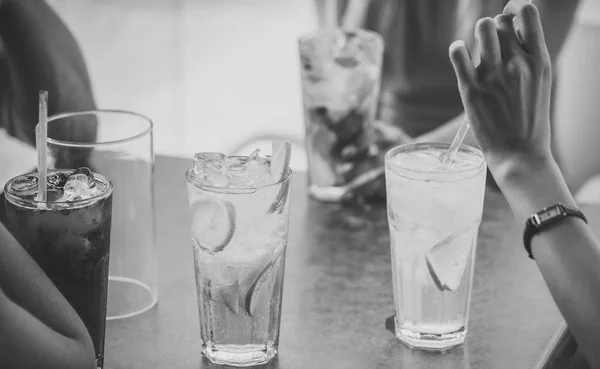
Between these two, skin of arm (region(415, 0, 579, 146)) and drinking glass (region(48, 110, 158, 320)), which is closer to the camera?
drinking glass (region(48, 110, 158, 320))

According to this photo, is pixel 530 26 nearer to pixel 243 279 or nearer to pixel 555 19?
pixel 243 279

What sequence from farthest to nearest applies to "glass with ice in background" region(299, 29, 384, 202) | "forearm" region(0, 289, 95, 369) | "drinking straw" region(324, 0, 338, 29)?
"drinking straw" region(324, 0, 338, 29), "glass with ice in background" region(299, 29, 384, 202), "forearm" region(0, 289, 95, 369)

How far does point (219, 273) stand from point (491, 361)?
1.15 feet

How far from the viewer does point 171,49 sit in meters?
4.28

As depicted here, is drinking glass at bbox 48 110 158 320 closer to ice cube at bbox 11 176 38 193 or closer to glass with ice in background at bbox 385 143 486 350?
ice cube at bbox 11 176 38 193

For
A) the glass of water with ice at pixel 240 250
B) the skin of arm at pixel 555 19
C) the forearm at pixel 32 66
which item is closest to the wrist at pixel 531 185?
the glass of water with ice at pixel 240 250

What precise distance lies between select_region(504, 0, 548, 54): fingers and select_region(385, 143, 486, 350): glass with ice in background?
155 millimetres

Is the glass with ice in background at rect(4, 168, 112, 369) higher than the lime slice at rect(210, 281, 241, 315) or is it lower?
higher

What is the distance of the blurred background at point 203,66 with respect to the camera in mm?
3836

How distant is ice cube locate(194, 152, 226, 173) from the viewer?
1146mm

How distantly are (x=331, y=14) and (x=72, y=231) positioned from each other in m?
1.95

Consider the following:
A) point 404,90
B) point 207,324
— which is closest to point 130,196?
point 207,324

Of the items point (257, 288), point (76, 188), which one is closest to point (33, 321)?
point (76, 188)

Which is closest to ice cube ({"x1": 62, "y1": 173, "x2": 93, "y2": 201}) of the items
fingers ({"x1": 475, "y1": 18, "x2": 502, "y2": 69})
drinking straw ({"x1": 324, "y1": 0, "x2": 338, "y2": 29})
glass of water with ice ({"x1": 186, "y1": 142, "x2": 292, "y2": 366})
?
glass of water with ice ({"x1": 186, "y1": 142, "x2": 292, "y2": 366})
